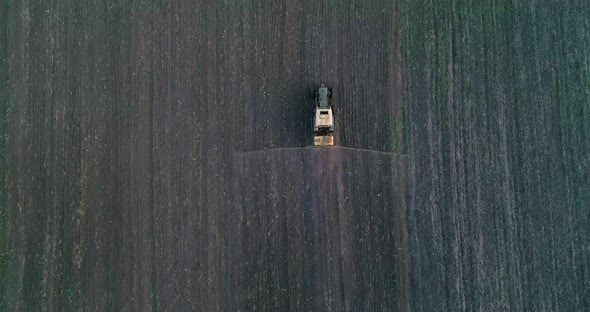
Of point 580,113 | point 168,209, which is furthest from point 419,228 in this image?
point 168,209

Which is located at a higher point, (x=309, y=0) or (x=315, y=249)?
(x=309, y=0)

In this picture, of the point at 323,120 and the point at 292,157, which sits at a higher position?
the point at 323,120

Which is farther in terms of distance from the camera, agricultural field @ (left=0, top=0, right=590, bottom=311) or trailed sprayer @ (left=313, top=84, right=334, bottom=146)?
agricultural field @ (left=0, top=0, right=590, bottom=311)

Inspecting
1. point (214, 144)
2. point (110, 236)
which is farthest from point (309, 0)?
point (110, 236)

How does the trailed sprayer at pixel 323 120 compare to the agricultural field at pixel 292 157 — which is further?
the agricultural field at pixel 292 157

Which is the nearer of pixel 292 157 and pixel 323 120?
pixel 323 120

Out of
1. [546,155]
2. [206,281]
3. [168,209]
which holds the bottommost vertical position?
[206,281]

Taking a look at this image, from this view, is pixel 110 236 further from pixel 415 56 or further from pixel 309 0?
pixel 415 56
